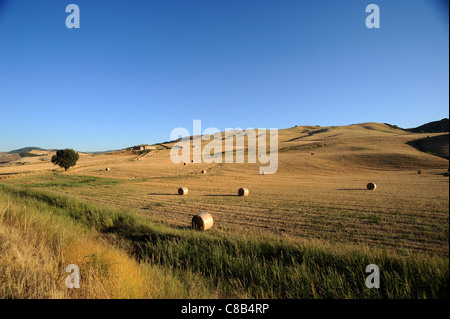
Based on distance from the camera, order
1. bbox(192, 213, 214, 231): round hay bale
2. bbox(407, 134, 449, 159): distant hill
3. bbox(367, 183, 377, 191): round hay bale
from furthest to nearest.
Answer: bbox(367, 183, 377, 191): round hay bale → bbox(192, 213, 214, 231): round hay bale → bbox(407, 134, 449, 159): distant hill

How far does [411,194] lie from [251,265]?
555 inches

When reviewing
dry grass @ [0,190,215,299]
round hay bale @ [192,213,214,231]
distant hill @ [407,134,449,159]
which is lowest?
round hay bale @ [192,213,214,231]

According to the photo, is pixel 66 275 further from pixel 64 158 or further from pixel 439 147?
pixel 64 158

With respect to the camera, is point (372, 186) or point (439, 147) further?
point (372, 186)

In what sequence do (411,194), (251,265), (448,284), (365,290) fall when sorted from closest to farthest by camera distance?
(448,284) → (365,290) → (251,265) → (411,194)

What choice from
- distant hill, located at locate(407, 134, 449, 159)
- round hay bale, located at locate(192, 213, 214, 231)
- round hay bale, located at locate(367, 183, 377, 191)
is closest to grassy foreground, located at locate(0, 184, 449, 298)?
distant hill, located at locate(407, 134, 449, 159)

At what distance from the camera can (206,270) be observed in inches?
211

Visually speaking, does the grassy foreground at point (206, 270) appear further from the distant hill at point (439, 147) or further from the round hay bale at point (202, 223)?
→ the round hay bale at point (202, 223)

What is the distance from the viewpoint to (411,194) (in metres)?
13.8

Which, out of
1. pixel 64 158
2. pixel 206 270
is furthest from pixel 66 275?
pixel 64 158

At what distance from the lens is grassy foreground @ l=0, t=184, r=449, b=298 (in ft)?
10.8

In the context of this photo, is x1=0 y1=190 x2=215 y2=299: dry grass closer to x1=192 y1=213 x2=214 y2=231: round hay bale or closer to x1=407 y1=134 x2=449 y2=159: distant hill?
x1=407 y1=134 x2=449 y2=159: distant hill

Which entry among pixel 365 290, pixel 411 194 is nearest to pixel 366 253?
pixel 365 290
